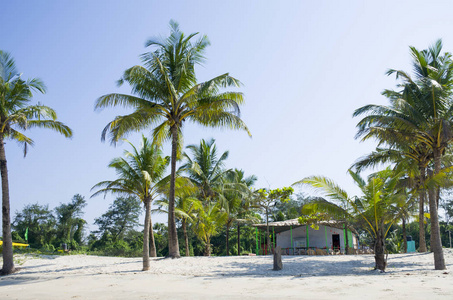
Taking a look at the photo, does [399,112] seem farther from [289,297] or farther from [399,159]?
[289,297]

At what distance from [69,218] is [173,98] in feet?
87.1

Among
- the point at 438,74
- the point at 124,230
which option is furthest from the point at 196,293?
the point at 124,230

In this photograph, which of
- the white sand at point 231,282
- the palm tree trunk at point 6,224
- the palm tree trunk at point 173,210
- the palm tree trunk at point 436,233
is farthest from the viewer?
the palm tree trunk at point 173,210

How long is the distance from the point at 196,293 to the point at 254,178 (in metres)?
20.4

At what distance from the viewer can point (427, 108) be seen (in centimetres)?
1366

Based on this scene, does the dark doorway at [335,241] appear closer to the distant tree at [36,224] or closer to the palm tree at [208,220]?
the palm tree at [208,220]

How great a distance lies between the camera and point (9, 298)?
795cm

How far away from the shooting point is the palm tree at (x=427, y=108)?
1340 cm

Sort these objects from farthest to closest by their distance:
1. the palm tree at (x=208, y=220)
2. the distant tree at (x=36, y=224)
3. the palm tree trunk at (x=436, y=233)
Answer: the distant tree at (x=36, y=224) < the palm tree at (x=208, y=220) < the palm tree trunk at (x=436, y=233)

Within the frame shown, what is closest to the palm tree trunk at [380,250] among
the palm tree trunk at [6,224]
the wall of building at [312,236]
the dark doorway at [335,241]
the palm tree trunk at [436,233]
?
the palm tree trunk at [436,233]

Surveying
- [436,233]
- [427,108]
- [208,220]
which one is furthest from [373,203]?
[208,220]

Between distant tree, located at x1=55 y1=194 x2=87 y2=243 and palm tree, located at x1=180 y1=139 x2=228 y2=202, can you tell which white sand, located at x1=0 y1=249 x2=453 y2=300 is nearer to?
palm tree, located at x1=180 y1=139 x2=228 y2=202

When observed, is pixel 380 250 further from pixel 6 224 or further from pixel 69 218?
pixel 69 218

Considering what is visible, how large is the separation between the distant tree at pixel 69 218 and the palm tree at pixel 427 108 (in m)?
30.0
